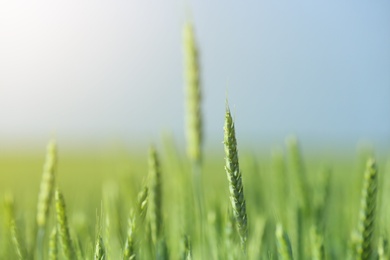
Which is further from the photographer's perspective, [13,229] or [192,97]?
[192,97]

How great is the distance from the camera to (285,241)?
2.52ft

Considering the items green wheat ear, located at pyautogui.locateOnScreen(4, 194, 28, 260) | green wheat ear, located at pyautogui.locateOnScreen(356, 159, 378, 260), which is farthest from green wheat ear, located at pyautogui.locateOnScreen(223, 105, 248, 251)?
green wheat ear, located at pyautogui.locateOnScreen(4, 194, 28, 260)

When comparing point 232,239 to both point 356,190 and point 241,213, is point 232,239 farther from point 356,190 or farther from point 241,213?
point 356,190

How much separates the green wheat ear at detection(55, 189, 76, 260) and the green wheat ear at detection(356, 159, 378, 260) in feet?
1.41

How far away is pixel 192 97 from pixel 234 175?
0.57 meters

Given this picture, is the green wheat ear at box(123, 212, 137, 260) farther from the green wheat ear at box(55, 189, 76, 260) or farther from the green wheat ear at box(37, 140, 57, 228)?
the green wheat ear at box(37, 140, 57, 228)

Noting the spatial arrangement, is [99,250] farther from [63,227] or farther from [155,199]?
[155,199]

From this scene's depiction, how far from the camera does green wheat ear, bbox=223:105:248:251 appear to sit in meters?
0.72

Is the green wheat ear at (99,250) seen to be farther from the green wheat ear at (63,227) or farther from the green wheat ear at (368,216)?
the green wheat ear at (368,216)

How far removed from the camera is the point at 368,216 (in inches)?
34.9

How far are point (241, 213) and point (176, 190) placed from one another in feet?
2.40

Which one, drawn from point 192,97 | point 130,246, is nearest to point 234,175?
point 130,246

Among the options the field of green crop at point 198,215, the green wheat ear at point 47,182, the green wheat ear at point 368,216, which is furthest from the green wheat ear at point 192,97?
the green wheat ear at point 368,216

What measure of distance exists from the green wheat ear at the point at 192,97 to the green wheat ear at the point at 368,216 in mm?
484
